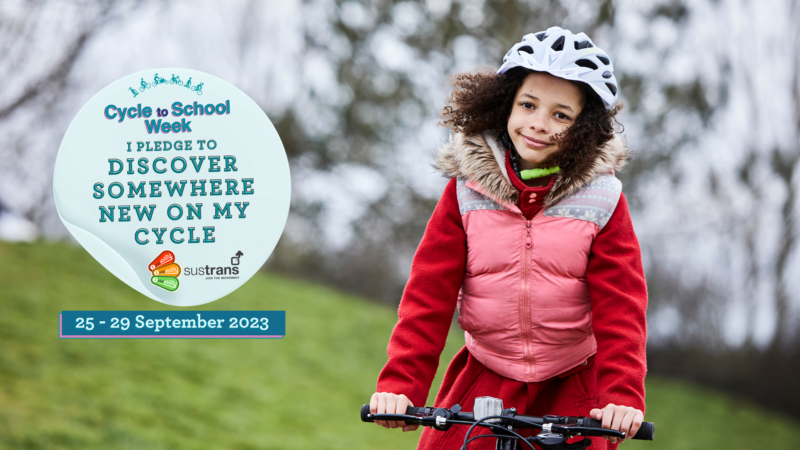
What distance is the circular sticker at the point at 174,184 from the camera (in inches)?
124

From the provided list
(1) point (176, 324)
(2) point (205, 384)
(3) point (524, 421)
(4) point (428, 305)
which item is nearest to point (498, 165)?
(4) point (428, 305)

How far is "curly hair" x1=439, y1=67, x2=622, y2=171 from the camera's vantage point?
2115 millimetres

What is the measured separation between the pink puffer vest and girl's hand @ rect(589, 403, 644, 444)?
0.94 feet

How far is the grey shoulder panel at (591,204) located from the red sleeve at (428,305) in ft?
1.00

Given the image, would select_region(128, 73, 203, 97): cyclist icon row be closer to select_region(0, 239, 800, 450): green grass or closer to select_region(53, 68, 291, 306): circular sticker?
select_region(53, 68, 291, 306): circular sticker

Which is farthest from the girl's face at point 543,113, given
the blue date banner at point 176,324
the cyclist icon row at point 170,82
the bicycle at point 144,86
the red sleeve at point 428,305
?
the bicycle at point 144,86

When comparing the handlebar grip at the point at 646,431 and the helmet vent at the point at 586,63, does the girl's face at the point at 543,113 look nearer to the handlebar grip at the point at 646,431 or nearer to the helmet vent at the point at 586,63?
the helmet vent at the point at 586,63

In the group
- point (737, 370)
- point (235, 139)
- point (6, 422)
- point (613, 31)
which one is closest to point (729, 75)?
point (613, 31)

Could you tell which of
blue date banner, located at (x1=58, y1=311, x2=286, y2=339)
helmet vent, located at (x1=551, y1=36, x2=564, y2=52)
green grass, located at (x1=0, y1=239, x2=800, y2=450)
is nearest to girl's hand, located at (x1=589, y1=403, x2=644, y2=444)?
helmet vent, located at (x1=551, y1=36, x2=564, y2=52)

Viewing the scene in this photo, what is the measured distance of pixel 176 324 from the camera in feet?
11.1

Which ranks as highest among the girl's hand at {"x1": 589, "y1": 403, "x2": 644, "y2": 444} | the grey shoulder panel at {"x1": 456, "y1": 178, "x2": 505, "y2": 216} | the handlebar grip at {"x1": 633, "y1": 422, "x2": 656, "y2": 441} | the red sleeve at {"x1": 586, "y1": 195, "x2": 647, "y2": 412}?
the grey shoulder panel at {"x1": 456, "y1": 178, "x2": 505, "y2": 216}

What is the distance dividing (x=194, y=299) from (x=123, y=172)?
67 centimetres

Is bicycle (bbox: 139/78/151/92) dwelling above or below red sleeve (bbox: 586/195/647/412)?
above

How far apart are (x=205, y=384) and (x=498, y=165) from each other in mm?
6143
